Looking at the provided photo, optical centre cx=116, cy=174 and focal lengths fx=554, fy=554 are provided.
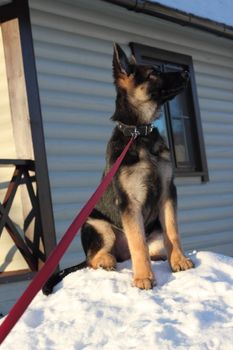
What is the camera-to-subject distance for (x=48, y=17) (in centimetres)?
664

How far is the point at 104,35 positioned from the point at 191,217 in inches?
116

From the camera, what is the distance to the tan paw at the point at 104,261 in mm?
3764

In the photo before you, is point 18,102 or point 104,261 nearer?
point 104,261

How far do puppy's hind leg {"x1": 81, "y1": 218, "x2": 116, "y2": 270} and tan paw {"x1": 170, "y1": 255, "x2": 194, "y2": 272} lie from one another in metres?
0.43

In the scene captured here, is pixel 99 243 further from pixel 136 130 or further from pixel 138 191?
pixel 136 130

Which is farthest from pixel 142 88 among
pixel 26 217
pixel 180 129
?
pixel 180 129

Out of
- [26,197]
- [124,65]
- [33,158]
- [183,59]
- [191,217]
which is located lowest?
[191,217]

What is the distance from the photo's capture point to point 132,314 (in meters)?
2.89

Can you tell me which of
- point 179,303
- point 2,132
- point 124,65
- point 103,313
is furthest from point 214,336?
point 2,132

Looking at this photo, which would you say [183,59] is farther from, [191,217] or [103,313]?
[103,313]

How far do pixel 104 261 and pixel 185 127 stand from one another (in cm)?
519

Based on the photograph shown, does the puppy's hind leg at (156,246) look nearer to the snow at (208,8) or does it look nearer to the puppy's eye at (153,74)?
the puppy's eye at (153,74)

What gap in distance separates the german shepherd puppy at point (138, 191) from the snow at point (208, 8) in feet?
11.8

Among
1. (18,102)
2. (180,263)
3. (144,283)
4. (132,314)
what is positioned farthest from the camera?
(18,102)
